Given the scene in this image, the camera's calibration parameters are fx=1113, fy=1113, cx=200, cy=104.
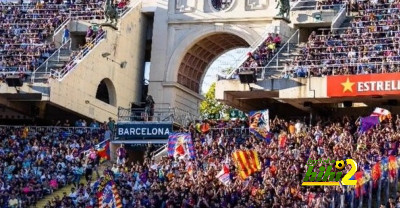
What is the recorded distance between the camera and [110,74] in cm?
5256

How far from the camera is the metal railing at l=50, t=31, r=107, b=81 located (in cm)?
4931

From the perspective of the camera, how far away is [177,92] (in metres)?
53.7

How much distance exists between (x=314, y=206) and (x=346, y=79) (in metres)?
9.89

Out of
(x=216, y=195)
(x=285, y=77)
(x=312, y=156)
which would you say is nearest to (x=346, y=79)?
(x=285, y=77)

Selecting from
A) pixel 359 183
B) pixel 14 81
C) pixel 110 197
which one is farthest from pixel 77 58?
pixel 359 183

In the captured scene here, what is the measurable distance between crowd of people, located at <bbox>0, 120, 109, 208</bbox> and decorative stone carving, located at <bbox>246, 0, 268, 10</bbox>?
30.1 feet

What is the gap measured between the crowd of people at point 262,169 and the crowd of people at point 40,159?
63.1 inches

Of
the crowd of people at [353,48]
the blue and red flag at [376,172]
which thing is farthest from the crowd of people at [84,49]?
the blue and red flag at [376,172]

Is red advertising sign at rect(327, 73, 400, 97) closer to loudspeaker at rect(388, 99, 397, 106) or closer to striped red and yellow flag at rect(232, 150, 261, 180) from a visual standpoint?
loudspeaker at rect(388, 99, 397, 106)

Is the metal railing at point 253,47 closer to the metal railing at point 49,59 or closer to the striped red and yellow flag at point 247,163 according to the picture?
the striped red and yellow flag at point 247,163

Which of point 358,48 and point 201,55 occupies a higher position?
point 201,55

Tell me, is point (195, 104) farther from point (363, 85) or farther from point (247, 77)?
point (363, 85)

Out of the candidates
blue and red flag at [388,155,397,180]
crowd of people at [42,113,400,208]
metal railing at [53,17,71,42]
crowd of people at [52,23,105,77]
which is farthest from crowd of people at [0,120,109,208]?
blue and red flag at [388,155,397,180]

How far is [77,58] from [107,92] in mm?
3438
